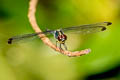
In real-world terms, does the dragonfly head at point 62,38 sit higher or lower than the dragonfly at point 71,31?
lower

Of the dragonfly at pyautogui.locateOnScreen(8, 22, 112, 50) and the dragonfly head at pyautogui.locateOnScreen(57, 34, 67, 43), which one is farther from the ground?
the dragonfly at pyautogui.locateOnScreen(8, 22, 112, 50)

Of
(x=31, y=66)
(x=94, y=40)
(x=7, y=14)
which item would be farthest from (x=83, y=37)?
(x=7, y=14)

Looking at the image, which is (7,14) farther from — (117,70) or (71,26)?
(117,70)

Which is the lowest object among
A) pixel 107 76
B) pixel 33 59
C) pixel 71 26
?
pixel 107 76

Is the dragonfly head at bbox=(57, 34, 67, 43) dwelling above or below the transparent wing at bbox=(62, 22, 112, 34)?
below

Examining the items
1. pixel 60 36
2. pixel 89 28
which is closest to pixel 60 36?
pixel 60 36
